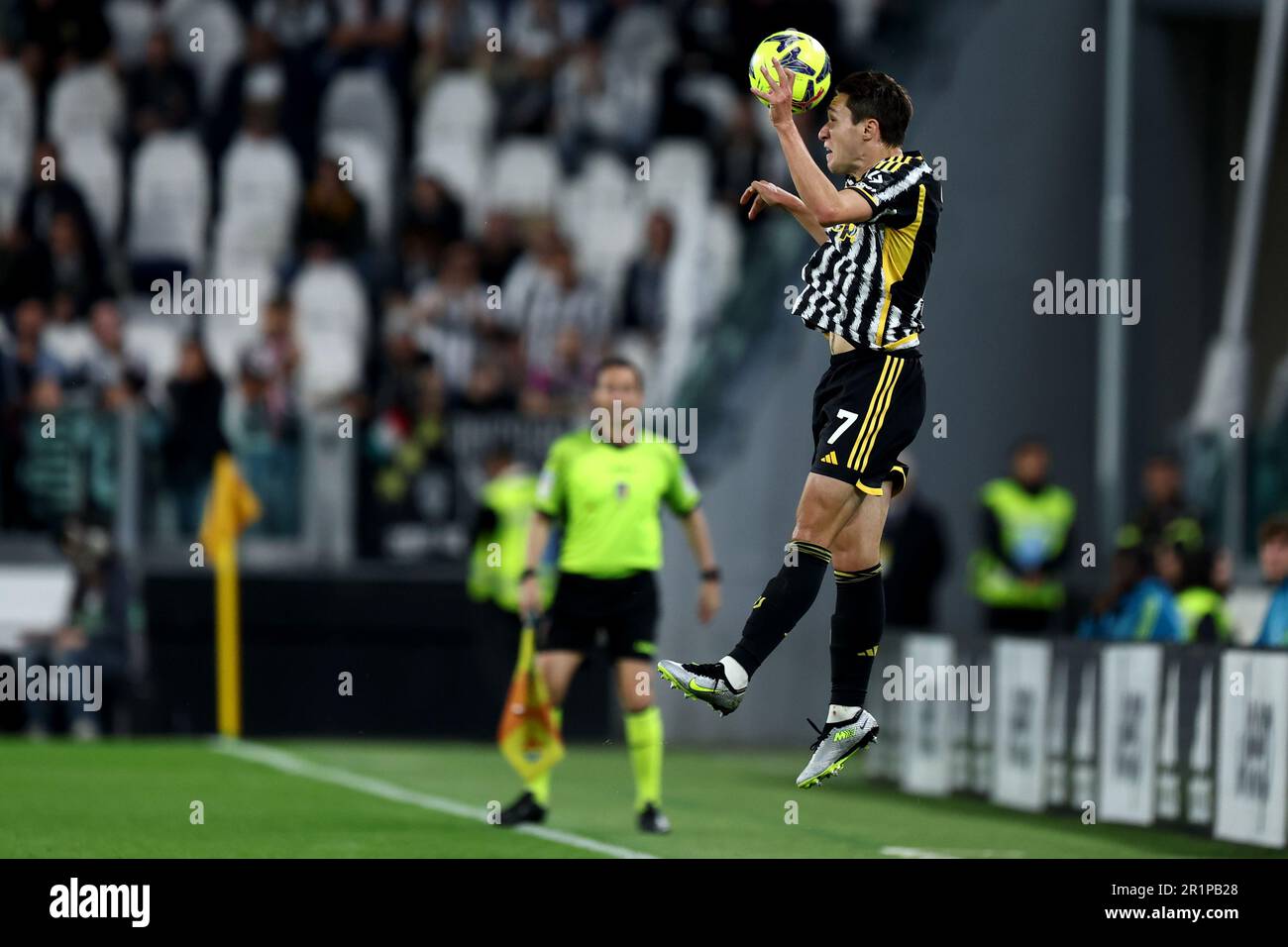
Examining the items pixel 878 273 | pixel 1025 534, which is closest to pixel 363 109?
pixel 1025 534

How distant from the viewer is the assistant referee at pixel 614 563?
13.1 m

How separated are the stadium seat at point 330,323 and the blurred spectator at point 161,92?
227 cm

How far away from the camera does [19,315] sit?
2016 cm

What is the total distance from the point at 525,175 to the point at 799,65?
1464 centimetres

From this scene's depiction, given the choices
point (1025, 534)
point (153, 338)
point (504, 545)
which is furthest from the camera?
point (153, 338)

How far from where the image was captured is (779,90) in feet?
29.0

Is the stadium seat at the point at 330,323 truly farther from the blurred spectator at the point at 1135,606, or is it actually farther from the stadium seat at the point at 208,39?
the blurred spectator at the point at 1135,606

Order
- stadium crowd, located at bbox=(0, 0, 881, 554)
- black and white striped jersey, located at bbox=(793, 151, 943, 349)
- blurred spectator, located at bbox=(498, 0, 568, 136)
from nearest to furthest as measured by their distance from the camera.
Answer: black and white striped jersey, located at bbox=(793, 151, 943, 349), stadium crowd, located at bbox=(0, 0, 881, 554), blurred spectator, located at bbox=(498, 0, 568, 136)

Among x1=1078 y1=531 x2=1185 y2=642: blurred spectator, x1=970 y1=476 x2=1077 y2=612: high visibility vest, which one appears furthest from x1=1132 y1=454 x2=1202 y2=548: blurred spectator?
x1=970 y1=476 x2=1077 y2=612: high visibility vest

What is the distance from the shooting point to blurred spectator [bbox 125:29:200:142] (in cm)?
2283

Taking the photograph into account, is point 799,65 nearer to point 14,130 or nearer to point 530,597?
point 530,597

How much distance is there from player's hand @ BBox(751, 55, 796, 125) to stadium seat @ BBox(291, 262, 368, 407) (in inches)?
500

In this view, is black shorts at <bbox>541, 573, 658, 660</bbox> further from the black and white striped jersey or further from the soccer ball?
the soccer ball
